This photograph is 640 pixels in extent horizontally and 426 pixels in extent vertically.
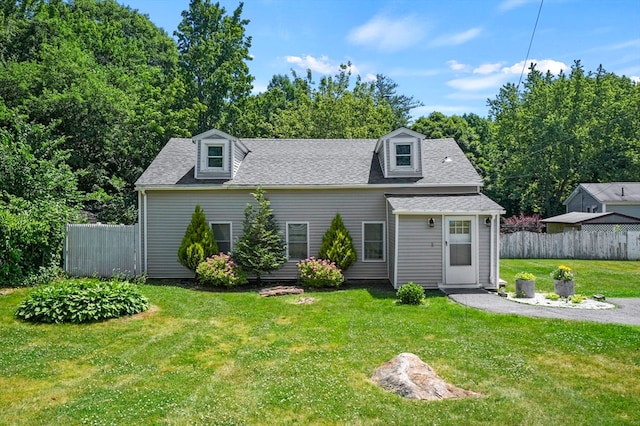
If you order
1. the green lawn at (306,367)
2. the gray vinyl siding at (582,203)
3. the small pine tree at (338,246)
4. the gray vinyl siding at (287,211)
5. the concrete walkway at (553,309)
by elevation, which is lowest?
the green lawn at (306,367)

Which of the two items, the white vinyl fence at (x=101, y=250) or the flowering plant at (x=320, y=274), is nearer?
the flowering plant at (x=320, y=274)

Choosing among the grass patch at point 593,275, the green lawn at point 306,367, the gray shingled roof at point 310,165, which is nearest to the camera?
the green lawn at point 306,367

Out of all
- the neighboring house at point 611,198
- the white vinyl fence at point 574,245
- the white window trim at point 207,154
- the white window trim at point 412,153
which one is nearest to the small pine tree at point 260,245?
the white window trim at point 207,154

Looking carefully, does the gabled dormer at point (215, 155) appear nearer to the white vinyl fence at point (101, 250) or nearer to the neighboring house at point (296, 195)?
the neighboring house at point (296, 195)

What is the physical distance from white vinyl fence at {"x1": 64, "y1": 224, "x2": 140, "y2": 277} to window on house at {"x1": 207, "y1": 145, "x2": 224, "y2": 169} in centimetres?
324

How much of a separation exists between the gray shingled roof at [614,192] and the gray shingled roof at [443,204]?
1965 cm

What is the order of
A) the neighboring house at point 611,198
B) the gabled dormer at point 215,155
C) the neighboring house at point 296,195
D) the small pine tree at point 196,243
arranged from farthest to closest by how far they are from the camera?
the neighboring house at point 611,198
the gabled dormer at point 215,155
the neighboring house at point 296,195
the small pine tree at point 196,243

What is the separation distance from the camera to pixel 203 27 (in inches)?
1045

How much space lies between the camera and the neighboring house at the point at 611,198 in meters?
27.2

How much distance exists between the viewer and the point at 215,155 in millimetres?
14539

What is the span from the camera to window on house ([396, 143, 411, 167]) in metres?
14.5

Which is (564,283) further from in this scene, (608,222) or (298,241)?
(608,222)

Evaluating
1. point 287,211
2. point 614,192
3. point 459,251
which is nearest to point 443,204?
point 459,251

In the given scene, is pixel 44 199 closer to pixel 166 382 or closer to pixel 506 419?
pixel 166 382
